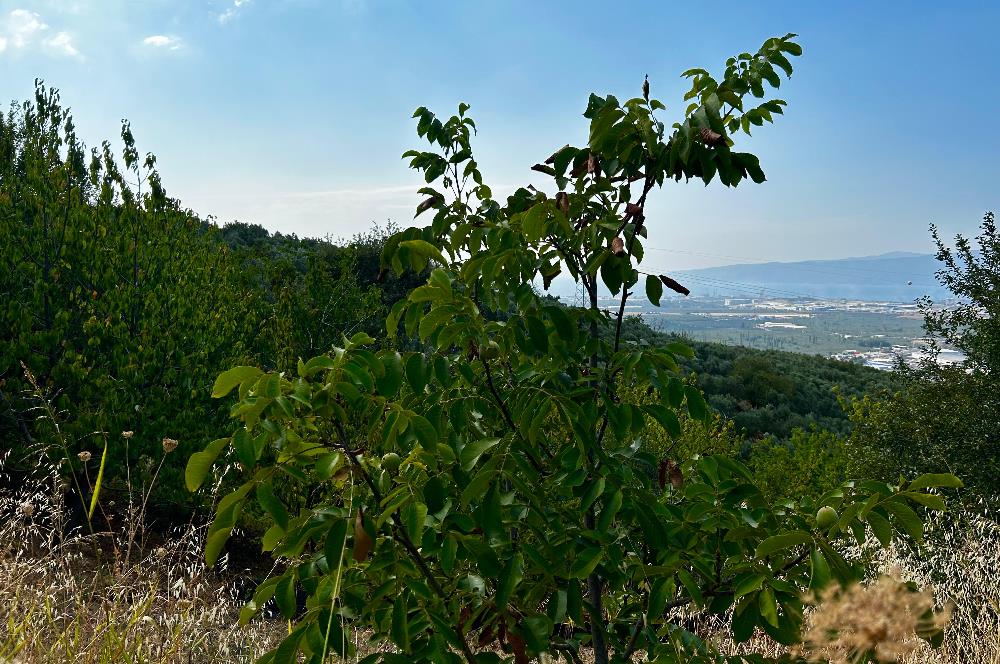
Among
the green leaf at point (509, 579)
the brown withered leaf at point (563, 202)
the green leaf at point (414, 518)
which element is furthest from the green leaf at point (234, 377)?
the brown withered leaf at point (563, 202)

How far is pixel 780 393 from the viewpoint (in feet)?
107

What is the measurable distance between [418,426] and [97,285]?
27.0 feet

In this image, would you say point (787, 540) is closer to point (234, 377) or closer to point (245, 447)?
point (245, 447)

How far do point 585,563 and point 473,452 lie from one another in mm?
542

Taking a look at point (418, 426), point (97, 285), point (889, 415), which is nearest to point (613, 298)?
point (418, 426)

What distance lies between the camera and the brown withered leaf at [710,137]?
2357mm

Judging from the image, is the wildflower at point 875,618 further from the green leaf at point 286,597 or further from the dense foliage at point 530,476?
the green leaf at point 286,597

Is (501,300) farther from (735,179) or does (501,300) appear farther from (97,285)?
(97,285)

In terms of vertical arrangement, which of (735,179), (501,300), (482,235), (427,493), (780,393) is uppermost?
(735,179)

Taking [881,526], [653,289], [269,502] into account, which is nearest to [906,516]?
[881,526]

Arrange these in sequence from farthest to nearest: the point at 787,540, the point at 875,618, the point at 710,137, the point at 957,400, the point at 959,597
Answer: the point at 957,400, the point at 959,597, the point at 710,137, the point at 787,540, the point at 875,618

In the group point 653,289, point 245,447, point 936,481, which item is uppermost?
point 653,289

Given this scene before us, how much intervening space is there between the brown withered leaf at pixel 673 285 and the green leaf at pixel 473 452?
Answer: 92cm

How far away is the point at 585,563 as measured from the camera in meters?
2.19
